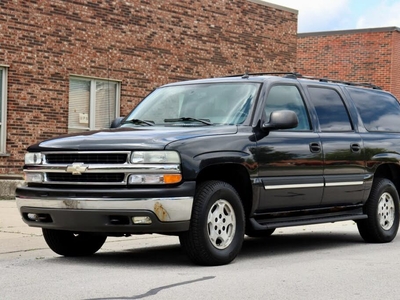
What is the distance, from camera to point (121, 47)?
21.7 metres

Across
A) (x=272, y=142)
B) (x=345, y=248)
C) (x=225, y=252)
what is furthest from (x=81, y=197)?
(x=345, y=248)

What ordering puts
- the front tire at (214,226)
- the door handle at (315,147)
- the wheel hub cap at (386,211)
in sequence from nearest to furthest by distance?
the front tire at (214,226)
the door handle at (315,147)
the wheel hub cap at (386,211)

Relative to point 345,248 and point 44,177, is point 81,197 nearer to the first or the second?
point 44,177

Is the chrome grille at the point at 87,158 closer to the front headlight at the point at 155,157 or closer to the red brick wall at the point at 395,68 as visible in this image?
the front headlight at the point at 155,157

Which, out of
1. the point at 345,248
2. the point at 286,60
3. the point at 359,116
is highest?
the point at 286,60

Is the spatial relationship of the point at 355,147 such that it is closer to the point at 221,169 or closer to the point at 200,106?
the point at 200,106

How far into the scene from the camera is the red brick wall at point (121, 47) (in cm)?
1931

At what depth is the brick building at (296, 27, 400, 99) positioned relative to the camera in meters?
32.9

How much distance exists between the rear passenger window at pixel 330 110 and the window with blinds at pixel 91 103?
10.8 meters

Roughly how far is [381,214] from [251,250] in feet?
6.55

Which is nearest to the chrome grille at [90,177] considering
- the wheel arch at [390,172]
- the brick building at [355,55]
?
the wheel arch at [390,172]

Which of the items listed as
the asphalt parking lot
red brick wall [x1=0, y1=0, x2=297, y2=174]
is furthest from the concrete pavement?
red brick wall [x1=0, y1=0, x2=297, y2=174]

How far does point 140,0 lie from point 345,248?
42.3ft

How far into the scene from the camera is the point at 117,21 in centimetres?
2155
